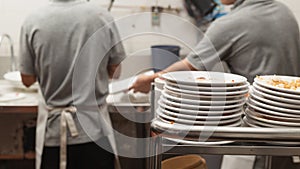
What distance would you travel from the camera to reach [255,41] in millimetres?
1600

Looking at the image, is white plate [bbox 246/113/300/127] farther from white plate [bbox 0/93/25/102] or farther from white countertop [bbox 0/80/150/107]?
white plate [bbox 0/93/25/102]

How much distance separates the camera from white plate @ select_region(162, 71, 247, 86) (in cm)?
83

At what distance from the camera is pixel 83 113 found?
5.57ft

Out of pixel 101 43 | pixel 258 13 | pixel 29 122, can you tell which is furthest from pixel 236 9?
pixel 29 122

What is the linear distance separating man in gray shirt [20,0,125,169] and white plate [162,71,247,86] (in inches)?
27.8

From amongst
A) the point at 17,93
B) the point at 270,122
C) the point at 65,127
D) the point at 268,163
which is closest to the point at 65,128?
the point at 65,127

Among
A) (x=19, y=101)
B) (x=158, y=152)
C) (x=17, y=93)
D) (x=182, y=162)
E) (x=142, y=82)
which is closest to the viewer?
(x=158, y=152)

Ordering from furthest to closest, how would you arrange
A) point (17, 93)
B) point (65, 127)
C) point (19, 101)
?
point (17, 93)
point (19, 101)
point (65, 127)

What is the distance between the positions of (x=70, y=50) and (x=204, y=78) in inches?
37.0

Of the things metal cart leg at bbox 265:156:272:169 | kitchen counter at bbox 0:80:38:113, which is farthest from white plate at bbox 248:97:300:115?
kitchen counter at bbox 0:80:38:113

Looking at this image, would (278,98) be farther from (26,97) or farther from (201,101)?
(26,97)

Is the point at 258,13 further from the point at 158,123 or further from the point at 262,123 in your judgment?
the point at 158,123

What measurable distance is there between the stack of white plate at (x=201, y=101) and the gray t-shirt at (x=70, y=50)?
0.80 meters

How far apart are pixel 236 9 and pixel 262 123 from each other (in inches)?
37.5
